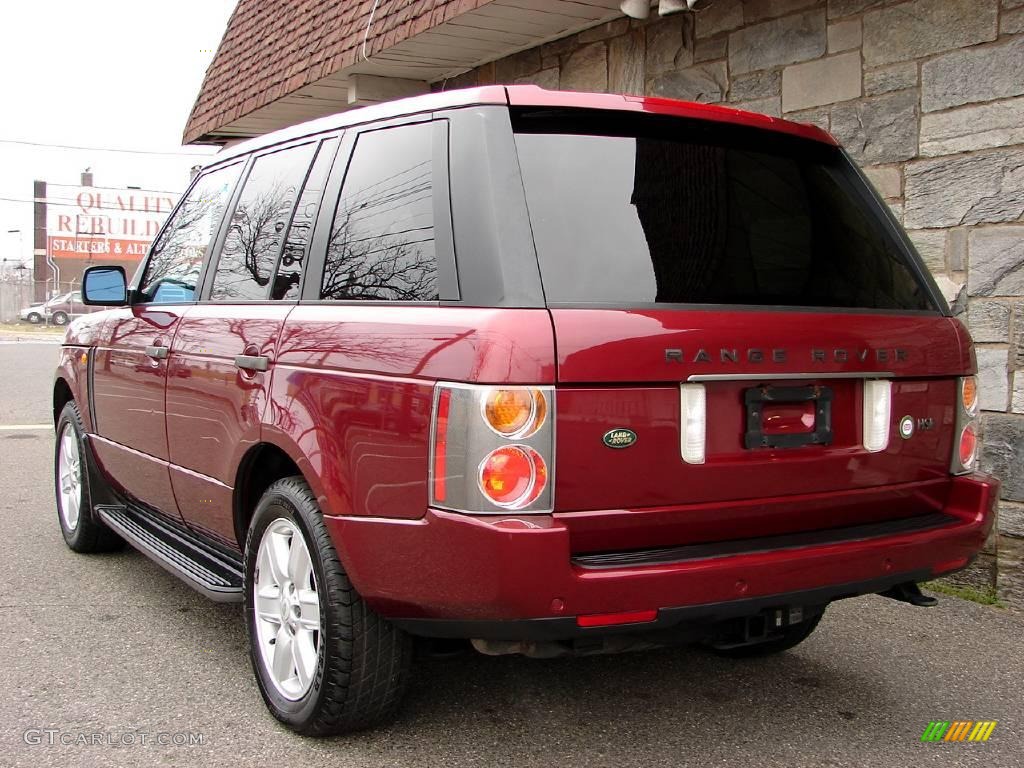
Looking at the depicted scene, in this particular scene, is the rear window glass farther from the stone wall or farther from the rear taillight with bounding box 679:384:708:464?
the stone wall

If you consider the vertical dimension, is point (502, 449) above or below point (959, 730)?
above

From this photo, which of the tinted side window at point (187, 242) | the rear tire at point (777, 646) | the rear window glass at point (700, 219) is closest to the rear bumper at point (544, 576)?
the rear window glass at point (700, 219)

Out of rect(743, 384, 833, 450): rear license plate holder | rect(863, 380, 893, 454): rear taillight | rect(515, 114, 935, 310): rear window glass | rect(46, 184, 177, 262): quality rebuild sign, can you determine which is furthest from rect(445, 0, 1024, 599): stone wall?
rect(46, 184, 177, 262): quality rebuild sign

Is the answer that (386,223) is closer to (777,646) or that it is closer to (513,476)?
(513,476)

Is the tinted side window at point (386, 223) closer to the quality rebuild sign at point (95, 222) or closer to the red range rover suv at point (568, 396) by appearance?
the red range rover suv at point (568, 396)

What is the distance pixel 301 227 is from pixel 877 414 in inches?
76.3

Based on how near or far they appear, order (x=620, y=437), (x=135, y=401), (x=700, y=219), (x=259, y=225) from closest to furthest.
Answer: (x=620, y=437), (x=700, y=219), (x=259, y=225), (x=135, y=401)

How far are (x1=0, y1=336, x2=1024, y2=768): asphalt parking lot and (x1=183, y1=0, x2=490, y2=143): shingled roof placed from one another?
4707 mm

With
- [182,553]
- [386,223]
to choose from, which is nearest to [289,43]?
[182,553]

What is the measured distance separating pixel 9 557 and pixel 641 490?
4.17 metres

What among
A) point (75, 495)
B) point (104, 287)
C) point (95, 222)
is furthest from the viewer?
point (95, 222)

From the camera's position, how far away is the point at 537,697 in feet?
11.9

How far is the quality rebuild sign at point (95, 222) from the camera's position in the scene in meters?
69.3

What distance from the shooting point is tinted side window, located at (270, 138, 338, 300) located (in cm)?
348
